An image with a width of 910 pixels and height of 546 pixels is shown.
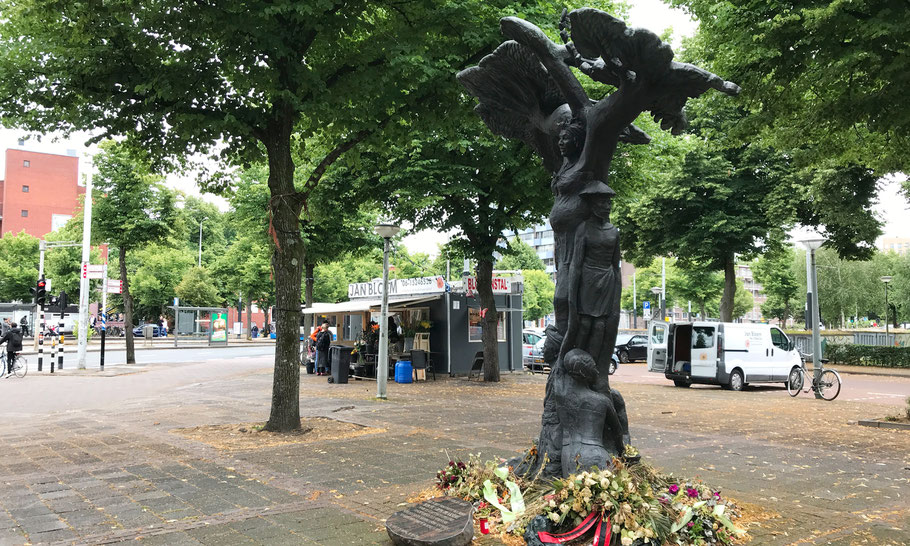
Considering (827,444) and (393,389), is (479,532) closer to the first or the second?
(827,444)

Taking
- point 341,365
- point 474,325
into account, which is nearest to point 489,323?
point 474,325

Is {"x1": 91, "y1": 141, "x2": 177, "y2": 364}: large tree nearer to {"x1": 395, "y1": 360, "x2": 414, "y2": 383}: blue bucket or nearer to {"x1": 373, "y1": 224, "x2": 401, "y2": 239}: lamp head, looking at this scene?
{"x1": 395, "y1": 360, "x2": 414, "y2": 383}: blue bucket

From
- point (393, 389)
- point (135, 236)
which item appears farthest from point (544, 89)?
point (135, 236)

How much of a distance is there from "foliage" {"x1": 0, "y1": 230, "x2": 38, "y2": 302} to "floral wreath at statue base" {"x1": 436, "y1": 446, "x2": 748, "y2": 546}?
198 feet

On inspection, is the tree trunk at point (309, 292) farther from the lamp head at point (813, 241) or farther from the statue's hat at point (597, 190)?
the statue's hat at point (597, 190)

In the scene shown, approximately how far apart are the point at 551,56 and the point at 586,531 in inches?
153

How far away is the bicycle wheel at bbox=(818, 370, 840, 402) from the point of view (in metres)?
16.7

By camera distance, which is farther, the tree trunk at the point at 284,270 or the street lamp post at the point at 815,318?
the street lamp post at the point at 815,318

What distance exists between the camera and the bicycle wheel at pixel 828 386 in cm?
1672

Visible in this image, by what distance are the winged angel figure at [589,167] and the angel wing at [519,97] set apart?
0.04 metres

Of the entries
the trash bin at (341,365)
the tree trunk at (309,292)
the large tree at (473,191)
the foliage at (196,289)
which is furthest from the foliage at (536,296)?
the trash bin at (341,365)

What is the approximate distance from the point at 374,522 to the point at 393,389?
41.2 feet

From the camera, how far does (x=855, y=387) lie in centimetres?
2170

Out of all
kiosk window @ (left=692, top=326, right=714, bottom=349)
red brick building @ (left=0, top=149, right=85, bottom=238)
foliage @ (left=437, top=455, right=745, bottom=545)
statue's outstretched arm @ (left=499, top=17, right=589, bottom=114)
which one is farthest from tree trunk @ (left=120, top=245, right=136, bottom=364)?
red brick building @ (left=0, top=149, right=85, bottom=238)
